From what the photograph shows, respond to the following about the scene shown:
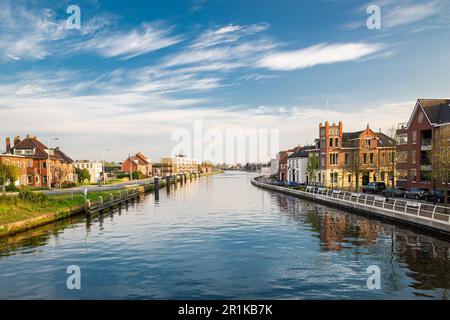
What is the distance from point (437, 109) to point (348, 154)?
29549 millimetres

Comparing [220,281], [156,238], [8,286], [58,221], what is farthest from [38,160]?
[220,281]

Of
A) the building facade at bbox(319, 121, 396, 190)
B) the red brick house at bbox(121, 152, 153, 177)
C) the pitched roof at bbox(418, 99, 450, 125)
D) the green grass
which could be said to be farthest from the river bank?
the red brick house at bbox(121, 152, 153, 177)

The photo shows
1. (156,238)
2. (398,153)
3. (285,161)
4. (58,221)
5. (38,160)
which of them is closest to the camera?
(156,238)

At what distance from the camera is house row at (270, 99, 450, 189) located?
56.4 m

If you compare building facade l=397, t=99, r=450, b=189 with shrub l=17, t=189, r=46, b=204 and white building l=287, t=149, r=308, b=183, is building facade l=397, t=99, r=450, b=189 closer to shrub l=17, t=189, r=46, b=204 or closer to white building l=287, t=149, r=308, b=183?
white building l=287, t=149, r=308, b=183

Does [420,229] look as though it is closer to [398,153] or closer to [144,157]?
[398,153]

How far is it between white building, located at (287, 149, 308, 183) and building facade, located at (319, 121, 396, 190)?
11.0 m

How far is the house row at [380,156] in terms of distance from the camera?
185 ft

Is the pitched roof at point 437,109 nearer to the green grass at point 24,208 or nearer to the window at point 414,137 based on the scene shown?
the window at point 414,137

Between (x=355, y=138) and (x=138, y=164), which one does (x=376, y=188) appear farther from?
(x=138, y=164)

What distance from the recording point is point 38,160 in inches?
3275

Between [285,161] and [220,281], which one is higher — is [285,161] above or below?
above

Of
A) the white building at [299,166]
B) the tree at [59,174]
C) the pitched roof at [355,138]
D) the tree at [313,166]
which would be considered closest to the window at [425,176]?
the pitched roof at [355,138]
